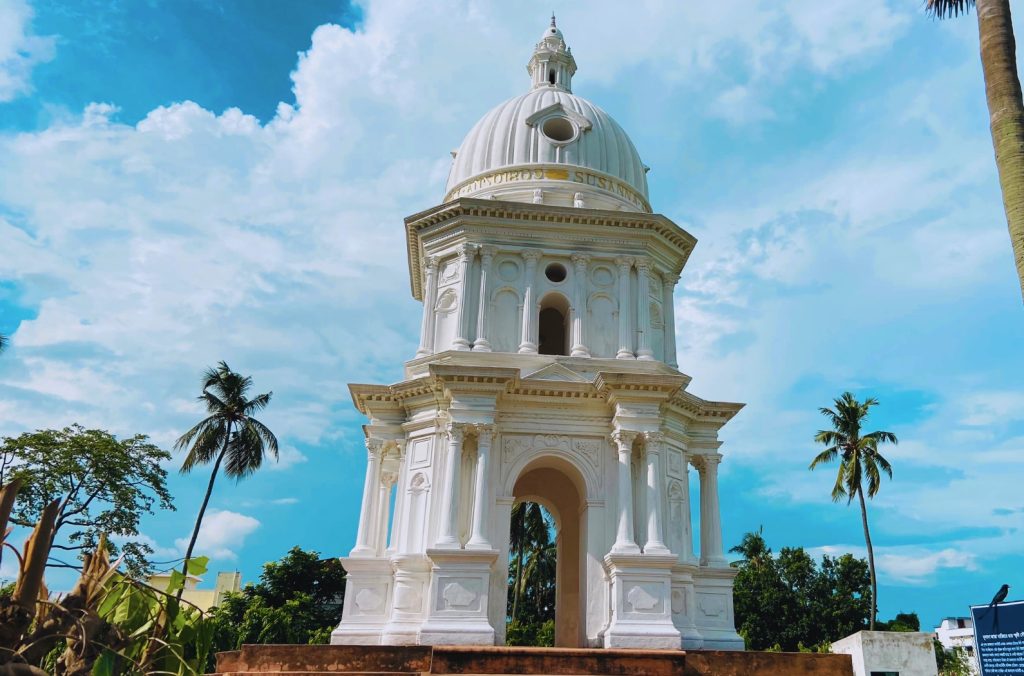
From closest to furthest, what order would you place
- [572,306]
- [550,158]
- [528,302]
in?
[528,302]
[572,306]
[550,158]

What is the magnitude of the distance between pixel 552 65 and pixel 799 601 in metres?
37.8

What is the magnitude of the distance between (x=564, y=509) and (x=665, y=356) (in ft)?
19.0

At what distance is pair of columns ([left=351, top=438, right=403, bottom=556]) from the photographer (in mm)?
21500

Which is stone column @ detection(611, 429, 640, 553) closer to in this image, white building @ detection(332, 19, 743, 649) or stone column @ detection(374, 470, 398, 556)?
white building @ detection(332, 19, 743, 649)

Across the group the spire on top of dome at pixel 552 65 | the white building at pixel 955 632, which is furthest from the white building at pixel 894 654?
the white building at pixel 955 632

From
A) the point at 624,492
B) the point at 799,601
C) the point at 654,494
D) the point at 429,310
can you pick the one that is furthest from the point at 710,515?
the point at 799,601

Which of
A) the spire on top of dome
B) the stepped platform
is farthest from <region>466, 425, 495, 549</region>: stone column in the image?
the spire on top of dome

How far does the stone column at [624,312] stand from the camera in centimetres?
2297

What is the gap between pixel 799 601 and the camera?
168ft

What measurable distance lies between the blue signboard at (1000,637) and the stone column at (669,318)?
50.7 ft

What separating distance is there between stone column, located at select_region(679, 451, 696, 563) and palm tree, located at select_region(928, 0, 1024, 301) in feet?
44.0

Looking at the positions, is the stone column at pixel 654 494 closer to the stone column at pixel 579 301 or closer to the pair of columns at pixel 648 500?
the pair of columns at pixel 648 500

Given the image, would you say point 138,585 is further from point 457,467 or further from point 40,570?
point 457,467

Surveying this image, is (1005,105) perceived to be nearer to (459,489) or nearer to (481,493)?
(481,493)
